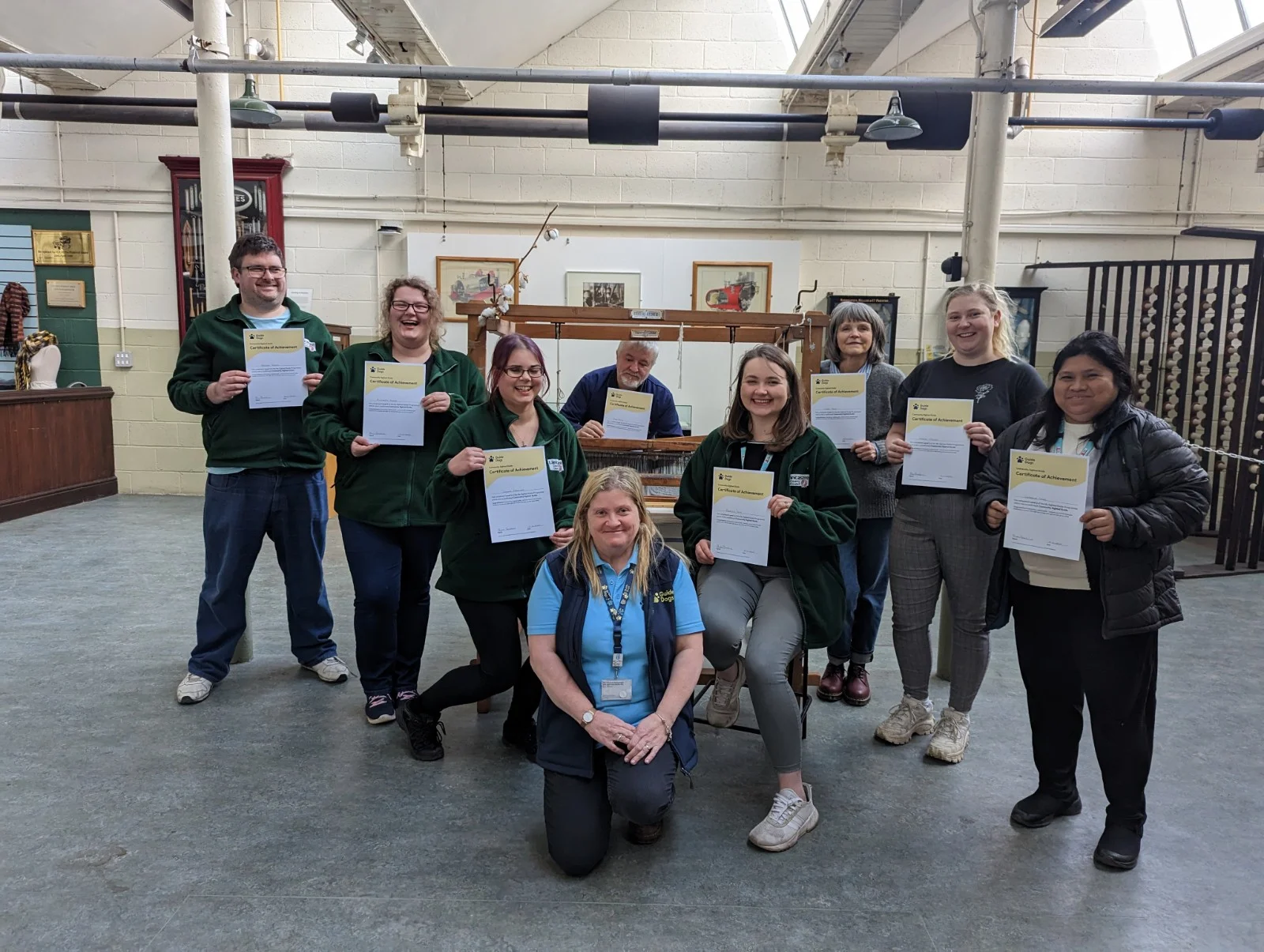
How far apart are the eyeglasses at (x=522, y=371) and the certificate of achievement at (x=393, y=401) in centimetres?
36

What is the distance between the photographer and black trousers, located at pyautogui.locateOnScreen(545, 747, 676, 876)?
2.07 meters

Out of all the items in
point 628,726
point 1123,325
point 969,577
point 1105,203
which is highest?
point 1105,203

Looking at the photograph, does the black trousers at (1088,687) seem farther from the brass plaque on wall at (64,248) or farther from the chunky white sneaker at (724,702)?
the brass plaque on wall at (64,248)

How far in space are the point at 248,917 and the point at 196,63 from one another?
273 cm

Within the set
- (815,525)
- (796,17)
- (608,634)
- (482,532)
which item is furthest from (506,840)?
(796,17)

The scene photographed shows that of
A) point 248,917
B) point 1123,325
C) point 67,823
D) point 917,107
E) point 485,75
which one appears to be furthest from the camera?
point 1123,325

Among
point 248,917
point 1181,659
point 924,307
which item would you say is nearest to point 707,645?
point 248,917

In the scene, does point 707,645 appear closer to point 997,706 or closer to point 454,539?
point 454,539

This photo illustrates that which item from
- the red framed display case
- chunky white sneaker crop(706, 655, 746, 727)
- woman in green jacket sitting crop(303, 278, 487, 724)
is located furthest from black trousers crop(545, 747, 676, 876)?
the red framed display case

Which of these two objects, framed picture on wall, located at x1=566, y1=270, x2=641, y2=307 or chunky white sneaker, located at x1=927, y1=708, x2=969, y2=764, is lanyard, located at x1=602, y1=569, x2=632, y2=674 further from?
framed picture on wall, located at x1=566, y1=270, x2=641, y2=307

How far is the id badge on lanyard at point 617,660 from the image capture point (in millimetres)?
2146

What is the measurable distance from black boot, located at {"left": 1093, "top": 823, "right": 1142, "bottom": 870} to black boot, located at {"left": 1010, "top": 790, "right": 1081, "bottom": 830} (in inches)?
6.7

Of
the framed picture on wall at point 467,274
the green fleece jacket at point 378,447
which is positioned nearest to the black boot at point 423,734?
the green fleece jacket at point 378,447

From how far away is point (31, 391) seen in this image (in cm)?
645
